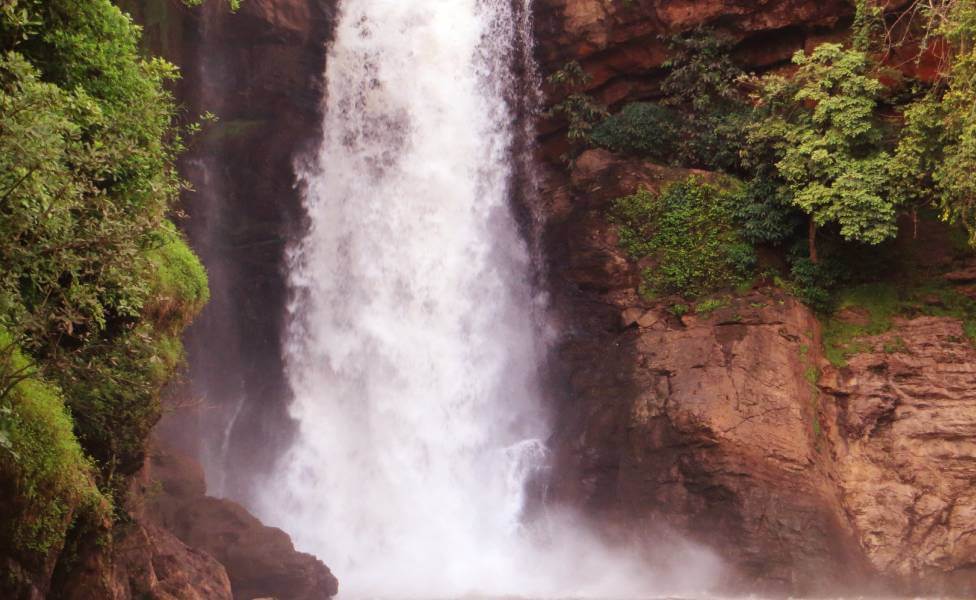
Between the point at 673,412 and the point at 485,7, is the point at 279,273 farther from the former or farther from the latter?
the point at 673,412

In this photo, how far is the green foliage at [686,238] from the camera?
18.5 meters

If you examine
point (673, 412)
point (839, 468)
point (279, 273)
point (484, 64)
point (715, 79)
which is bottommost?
point (839, 468)

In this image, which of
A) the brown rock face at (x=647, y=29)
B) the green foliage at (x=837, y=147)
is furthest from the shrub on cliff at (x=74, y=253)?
the brown rock face at (x=647, y=29)

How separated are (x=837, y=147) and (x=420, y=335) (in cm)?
1052

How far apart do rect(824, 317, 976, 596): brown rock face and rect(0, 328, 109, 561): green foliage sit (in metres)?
14.0

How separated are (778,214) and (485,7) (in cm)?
1047

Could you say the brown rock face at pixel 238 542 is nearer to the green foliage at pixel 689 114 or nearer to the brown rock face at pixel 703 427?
the brown rock face at pixel 703 427

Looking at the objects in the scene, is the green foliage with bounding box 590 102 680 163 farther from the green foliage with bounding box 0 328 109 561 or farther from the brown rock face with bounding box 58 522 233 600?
the green foliage with bounding box 0 328 109 561

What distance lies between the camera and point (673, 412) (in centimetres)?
1683

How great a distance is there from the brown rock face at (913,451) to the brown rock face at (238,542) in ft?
34.2

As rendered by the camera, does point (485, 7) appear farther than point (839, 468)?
Yes

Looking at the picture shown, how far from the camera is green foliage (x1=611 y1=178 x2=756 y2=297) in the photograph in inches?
730

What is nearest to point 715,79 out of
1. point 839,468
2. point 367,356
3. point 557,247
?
point 557,247

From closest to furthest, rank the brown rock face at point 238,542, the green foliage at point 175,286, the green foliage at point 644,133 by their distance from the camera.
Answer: the green foliage at point 175,286, the brown rock face at point 238,542, the green foliage at point 644,133
